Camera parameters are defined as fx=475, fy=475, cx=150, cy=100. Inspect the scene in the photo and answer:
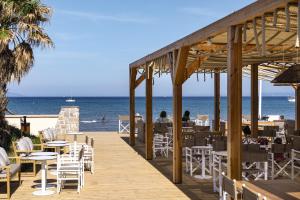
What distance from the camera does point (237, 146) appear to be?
6125 mm

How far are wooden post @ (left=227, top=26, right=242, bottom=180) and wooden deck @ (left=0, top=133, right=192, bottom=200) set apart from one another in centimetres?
172

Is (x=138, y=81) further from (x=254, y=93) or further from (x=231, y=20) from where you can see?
(x=231, y=20)

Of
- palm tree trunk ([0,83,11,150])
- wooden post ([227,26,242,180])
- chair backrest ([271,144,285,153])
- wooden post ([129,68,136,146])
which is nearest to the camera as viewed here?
wooden post ([227,26,242,180])

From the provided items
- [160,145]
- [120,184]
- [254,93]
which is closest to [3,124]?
[160,145]

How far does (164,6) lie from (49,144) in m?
36.3

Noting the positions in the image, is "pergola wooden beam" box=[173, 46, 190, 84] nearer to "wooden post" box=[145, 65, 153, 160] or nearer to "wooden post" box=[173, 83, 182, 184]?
"wooden post" box=[173, 83, 182, 184]

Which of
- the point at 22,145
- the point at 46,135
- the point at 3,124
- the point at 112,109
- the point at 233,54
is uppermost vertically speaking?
the point at 112,109

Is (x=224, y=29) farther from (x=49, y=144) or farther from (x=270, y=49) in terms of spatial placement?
(x=49, y=144)

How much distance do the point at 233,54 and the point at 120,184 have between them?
3.79 m

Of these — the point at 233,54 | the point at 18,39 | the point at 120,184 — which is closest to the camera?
the point at 233,54

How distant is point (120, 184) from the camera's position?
8.73 meters

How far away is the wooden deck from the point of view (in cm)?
778

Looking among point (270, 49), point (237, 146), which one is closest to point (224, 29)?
point (237, 146)

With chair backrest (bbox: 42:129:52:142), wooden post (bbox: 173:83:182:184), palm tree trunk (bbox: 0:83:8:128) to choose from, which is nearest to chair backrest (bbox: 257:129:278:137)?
wooden post (bbox: 173:83:182:184)
